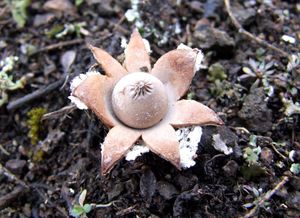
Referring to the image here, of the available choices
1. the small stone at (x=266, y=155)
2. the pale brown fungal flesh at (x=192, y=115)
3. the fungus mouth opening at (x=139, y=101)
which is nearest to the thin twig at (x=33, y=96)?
the fungus mouth opening at (x=139, y=101)

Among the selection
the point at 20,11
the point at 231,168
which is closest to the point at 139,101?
the point at 231,168

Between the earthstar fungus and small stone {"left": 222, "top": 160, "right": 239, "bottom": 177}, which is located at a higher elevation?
the earthstar fungus

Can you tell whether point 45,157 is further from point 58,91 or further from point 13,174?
point 58,91

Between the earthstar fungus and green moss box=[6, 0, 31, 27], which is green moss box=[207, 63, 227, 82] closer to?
the earthstar fungus

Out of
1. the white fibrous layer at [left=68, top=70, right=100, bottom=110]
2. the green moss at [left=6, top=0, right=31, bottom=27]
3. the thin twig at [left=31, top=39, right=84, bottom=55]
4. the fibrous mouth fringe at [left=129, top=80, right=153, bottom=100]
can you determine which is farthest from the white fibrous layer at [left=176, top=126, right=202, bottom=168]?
the green moss at [left=6, top=0, right=31, bottom=27]

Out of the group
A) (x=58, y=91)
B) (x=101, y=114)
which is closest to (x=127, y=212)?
(x=101, y=114)

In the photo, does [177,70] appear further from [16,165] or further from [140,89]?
A: [16,165]
